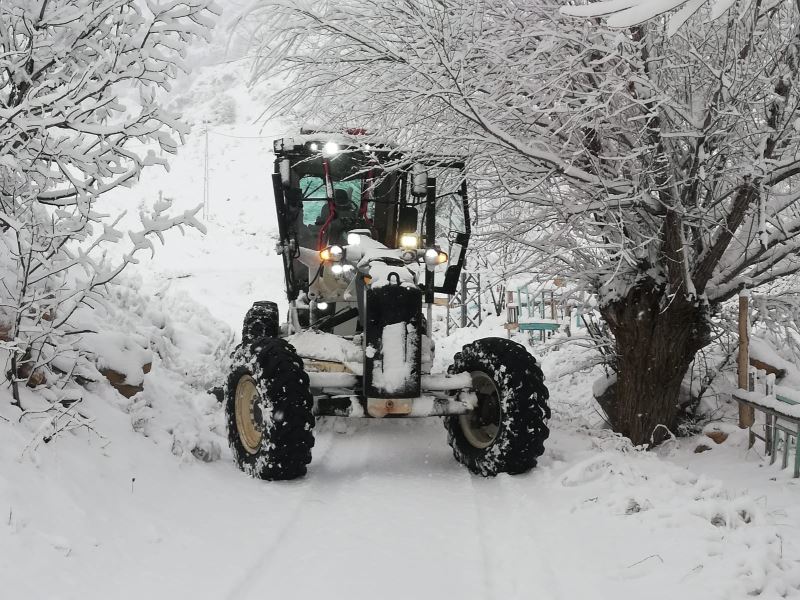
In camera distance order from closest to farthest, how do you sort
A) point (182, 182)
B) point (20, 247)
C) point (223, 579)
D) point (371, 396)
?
point (223, 579), point (20, 247), point (371, 396), point (182, 182)

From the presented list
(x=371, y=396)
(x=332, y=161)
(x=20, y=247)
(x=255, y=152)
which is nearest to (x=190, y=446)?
(x=371, y=396)

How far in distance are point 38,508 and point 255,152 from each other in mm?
48931

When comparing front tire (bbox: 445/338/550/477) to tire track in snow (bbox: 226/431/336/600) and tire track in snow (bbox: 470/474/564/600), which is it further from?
tire track in snow (bbox: 226/431/336/600)

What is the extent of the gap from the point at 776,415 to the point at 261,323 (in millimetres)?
4822

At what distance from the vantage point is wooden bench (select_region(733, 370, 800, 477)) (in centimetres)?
494

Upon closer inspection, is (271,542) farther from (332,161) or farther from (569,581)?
(332,161)

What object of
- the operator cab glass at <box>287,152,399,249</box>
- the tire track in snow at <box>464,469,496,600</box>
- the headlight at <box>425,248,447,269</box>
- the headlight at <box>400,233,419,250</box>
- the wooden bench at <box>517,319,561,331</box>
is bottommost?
the wooden bench at <box>517,319,561,331</box>

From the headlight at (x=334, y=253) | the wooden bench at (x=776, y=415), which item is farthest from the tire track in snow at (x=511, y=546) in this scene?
the headlight at (x=334, y=253)

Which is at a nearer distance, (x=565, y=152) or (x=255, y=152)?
(x=565, y=152)

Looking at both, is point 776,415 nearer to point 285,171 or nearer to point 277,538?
point 277,538

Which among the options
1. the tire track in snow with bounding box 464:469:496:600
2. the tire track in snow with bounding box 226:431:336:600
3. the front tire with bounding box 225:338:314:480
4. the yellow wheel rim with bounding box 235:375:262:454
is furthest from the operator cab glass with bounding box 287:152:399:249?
the tire track in snow with bounding box 464:469:496:600

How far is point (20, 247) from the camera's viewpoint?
3797 mm

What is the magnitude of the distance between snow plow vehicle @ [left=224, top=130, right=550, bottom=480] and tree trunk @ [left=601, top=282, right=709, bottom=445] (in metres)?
1.25

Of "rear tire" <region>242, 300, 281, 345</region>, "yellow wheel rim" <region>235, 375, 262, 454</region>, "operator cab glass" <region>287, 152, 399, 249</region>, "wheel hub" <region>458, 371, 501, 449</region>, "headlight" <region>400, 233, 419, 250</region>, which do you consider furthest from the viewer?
"rear tire" <region>242, 300, 281, 345</region>
